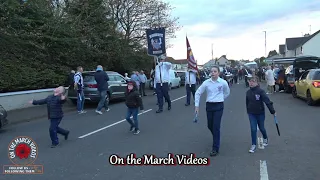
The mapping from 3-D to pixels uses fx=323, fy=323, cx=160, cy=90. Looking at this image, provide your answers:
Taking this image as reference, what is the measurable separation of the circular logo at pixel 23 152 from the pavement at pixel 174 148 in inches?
4.9

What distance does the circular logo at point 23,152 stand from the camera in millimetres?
6070

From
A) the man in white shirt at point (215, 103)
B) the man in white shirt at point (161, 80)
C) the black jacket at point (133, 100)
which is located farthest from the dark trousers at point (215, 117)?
the man in white shirt at point (161, 80)

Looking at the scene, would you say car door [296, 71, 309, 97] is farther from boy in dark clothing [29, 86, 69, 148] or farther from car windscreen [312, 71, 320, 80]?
boy in dark clothing [29, 86, 69, 148]

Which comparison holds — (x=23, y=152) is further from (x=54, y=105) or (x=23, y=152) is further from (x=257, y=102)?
(x=257, y=102)

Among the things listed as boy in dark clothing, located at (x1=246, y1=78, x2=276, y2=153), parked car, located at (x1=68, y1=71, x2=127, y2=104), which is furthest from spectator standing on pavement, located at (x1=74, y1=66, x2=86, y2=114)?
boy in dark clothing, located at (x1=246, y1=78, x2=276, y2=153)

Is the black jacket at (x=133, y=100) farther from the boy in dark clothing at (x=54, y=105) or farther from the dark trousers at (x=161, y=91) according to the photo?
the dark trousers at (x=161, y=91)

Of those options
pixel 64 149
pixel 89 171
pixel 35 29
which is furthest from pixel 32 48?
pixel 89 171

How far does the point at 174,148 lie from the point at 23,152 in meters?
3.10

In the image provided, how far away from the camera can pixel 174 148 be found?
672 cm

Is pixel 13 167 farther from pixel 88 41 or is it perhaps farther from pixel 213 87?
pixel 88 41

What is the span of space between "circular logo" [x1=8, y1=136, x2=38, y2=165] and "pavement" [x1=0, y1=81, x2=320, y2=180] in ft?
0.41

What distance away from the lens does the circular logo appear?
19.9 ft

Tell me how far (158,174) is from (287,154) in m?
2.62

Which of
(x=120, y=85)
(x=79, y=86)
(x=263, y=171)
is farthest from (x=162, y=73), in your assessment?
(x=263, y=171)
